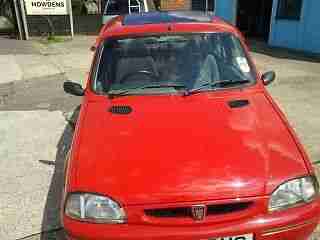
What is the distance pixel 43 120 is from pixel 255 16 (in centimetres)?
1236

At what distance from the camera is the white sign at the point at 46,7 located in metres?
16.4

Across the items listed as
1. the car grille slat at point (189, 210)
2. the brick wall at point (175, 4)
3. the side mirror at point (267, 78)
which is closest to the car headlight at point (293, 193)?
the car grille slat at point (189, 210)

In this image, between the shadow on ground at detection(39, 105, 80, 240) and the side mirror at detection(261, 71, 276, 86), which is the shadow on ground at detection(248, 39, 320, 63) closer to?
the side mirror at detection(261, 71, 276, 86)

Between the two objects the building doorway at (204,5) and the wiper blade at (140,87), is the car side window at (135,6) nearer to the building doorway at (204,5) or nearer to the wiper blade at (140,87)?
the building doorway at (204,5)

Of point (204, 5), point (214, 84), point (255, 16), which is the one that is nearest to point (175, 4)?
point (204, 5)

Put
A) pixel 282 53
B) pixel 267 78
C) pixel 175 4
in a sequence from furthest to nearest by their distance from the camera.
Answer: pixel 175 4 < pixel 282 53 < pixel 267 78

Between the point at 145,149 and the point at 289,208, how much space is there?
3.38ft

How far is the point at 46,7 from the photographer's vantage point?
54.4 ft

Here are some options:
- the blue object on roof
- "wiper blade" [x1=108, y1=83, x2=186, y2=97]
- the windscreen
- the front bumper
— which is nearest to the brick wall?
the blue object on roof

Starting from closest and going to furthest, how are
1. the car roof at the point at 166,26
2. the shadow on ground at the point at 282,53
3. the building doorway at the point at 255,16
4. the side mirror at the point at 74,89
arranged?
the car roof at the point at 166,26, the side mirror at the point at 74,89, the shadow on ground at the point at 282,53, the building doorway at the point at 255,16

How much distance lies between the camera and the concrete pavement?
3.80m

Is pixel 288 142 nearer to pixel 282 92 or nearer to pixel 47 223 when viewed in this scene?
pixel 47 223

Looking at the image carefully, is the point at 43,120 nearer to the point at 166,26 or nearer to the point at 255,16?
the point at 166,26

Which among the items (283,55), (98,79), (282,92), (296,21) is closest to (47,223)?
(98,79)
